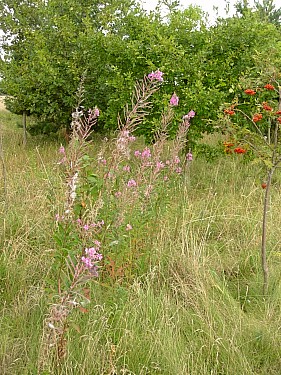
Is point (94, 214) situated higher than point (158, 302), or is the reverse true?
point (94, 214)

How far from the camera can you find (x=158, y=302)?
2.70 m

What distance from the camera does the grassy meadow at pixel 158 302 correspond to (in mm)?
2275

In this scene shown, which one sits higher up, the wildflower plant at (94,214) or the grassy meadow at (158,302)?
the wildflower plant at (94,214)

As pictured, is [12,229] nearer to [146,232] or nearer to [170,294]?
[146,232]

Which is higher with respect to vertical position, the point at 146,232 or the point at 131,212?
the point at 131,212

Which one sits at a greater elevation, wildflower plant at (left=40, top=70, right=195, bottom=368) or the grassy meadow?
wildflower plant at (left=40, top=70, right=195, bottom=368)

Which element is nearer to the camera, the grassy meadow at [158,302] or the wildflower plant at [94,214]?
the wildflower plant at [94,214]

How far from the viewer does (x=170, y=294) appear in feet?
9.50

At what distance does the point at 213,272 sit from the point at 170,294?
39 cm

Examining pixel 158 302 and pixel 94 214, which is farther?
pixel 158 302

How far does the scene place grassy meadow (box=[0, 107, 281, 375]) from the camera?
2.28 metres

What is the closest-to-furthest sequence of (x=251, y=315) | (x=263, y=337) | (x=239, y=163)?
(x=263, y=337)
(x=251, y=315)
(x=239, y=163)

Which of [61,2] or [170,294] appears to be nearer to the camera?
[170,294]

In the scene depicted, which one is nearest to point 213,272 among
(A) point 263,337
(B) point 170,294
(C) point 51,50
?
(B) point 170,294
